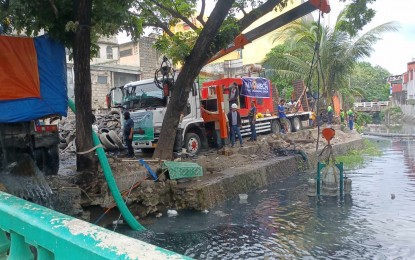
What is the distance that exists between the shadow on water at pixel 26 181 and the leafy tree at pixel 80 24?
3.07 feet

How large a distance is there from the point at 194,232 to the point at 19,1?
4.72 m

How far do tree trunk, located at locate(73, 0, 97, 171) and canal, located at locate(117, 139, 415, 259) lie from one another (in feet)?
5.11

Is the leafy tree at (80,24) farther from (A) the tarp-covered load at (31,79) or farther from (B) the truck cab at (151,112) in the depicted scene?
A: (B) the truck cab at (151,112)

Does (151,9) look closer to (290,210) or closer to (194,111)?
(194,111)

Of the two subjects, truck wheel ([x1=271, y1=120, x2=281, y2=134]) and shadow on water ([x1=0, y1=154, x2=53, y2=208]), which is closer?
Answer: shadow on water ([x1=0, y1=154, x2=53, y2=208])

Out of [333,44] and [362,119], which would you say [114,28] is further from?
[362,119]

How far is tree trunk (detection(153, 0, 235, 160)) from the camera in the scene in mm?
8977

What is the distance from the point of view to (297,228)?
6742 millimetres

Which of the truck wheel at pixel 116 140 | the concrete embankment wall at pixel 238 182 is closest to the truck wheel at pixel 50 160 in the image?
the concrete embankment wall at pixel 238 182

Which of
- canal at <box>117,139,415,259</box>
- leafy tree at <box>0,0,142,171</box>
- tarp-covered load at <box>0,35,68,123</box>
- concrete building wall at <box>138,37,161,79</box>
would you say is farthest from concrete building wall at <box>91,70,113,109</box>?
tarp-covered load at <box>0,35,68,123</box>

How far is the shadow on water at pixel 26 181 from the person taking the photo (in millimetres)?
5891

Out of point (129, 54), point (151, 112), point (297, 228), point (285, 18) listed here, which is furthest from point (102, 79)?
point (297, 228)

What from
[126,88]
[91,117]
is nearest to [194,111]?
[126,88]

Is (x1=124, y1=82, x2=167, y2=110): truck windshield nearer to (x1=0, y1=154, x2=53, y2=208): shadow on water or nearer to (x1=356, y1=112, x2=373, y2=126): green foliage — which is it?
(x1=0, y1=154, x2=53, y2=208): shadow on water
